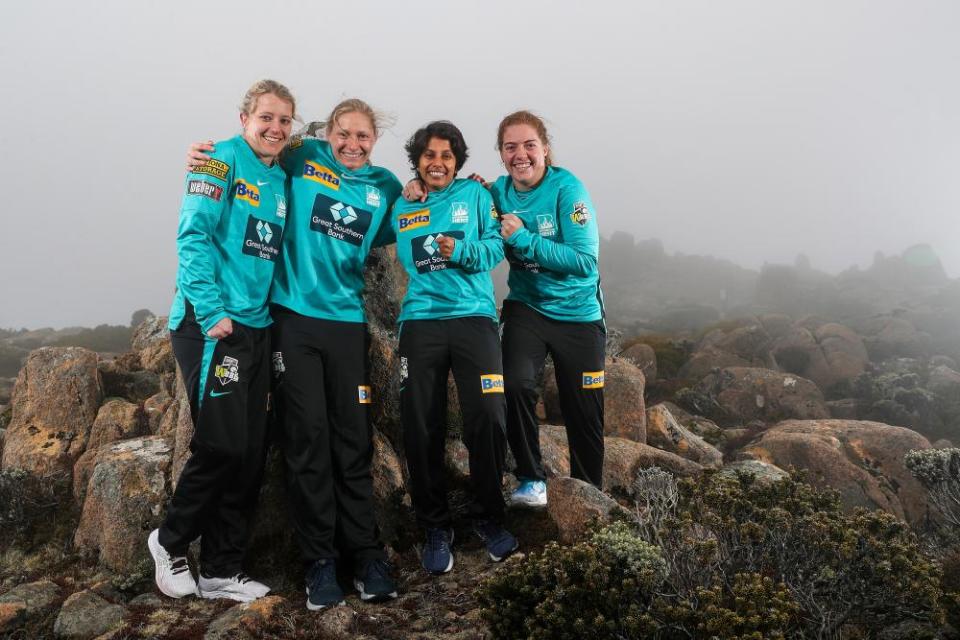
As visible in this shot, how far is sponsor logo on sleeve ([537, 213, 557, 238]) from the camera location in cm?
609

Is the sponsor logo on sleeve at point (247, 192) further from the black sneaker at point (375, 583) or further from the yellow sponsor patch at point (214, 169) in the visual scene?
the black sneaker at point (375, 583)

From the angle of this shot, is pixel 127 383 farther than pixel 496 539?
Yes

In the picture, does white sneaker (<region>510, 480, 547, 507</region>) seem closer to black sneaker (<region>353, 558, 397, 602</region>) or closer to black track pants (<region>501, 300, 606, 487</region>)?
black track pants (<region>501, 300, 606, 487</region>)

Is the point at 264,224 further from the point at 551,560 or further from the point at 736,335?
the point at 736,335

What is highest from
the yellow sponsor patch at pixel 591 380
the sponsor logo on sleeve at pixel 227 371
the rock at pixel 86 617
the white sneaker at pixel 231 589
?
the sponsor logo on sleeve at pixel 227 371

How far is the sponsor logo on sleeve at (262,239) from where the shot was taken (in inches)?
205

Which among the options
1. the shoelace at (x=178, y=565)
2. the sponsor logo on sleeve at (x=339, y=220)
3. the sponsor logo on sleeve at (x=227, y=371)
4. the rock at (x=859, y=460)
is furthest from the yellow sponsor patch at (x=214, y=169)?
the rock at (x=859, y=460)

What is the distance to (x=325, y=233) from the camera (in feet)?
18.2

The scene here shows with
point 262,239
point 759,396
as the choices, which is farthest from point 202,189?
point 759,396

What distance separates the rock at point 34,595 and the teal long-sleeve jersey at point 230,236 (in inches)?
115

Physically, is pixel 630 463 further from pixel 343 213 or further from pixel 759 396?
pixel 759 396

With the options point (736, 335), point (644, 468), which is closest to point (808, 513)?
point (644, 468)

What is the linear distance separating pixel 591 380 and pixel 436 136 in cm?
290

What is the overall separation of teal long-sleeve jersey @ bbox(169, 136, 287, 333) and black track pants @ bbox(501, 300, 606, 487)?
8.01ft
